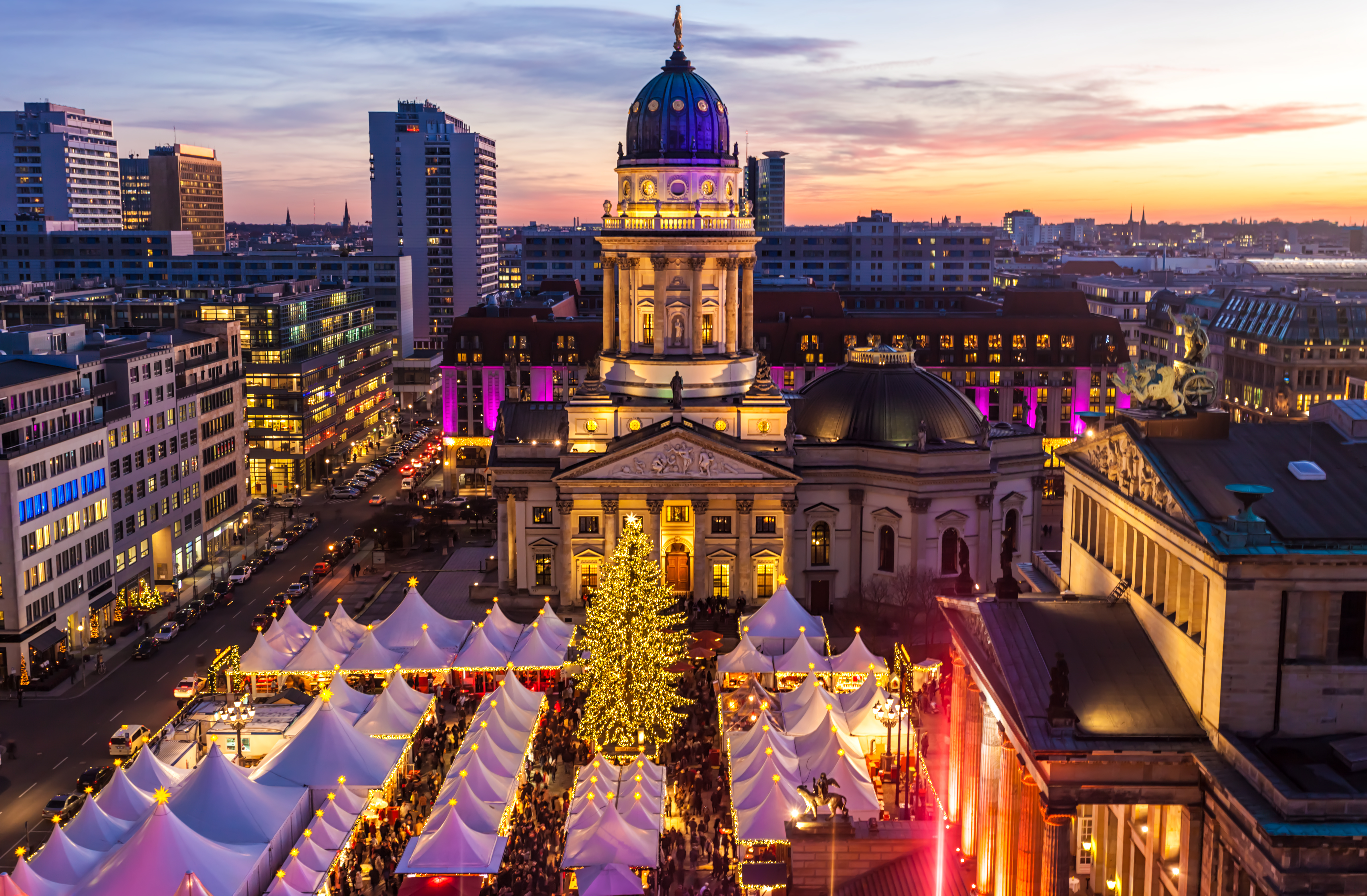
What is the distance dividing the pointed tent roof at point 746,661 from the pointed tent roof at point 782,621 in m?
2.90

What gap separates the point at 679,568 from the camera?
10081cm

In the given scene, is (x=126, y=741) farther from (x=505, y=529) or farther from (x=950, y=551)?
(x=950, y=551)

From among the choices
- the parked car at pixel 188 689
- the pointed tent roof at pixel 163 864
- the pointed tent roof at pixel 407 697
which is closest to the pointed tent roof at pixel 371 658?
the pointed tent roof at pixel 407 697

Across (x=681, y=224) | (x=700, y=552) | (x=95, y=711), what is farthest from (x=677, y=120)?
(x=95, y=711)

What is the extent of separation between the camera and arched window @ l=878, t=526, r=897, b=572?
330 feet

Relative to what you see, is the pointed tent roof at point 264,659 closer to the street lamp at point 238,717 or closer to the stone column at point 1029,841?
the street lamp at point 238,717

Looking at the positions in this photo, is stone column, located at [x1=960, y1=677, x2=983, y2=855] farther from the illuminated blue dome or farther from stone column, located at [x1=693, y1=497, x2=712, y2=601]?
the illuminated blue dome

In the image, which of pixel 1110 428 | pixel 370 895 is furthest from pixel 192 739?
pixel 1110 428

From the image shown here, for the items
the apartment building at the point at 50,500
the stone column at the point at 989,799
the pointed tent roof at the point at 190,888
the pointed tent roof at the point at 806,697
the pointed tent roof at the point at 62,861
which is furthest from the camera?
the apartment building at the point at 50,500

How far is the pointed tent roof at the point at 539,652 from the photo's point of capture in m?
77.1

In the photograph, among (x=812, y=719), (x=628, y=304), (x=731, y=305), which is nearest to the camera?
(x=812, y=719)

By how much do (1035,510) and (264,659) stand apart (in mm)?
58823

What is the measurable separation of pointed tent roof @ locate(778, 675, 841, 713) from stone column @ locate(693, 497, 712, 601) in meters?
29.7

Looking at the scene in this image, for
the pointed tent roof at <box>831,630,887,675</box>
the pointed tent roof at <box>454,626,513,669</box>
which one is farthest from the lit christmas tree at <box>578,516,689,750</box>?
the pointed tent roof at <box>831,630,887,675</box>
